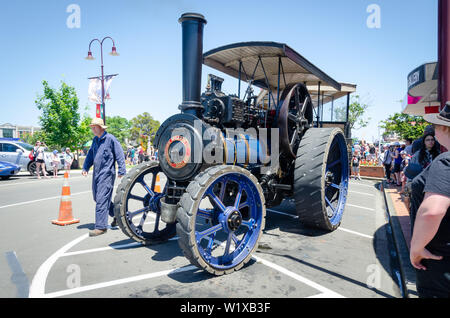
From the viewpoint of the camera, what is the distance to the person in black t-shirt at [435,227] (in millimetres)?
1477

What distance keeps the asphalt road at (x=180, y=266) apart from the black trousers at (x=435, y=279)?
39.2 inches

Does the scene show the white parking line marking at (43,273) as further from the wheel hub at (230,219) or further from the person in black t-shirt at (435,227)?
the person in black t-shirt at (435,227)

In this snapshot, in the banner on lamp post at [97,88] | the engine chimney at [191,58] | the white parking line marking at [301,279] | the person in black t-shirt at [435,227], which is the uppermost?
the banner on lamp post at [97,88]

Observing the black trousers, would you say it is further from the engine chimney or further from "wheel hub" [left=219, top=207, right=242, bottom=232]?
the engine chimney

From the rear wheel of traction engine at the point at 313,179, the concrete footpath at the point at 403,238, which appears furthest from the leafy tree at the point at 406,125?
the rear wheel of traction engine at the point at 313,179

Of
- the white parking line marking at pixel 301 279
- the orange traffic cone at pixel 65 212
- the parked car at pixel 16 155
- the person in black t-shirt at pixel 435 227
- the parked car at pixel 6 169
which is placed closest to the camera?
the person in black t-shirt at pixel 435 227

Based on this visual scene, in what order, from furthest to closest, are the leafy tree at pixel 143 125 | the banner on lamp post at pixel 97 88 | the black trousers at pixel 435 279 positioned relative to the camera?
the leafy tree at pixel 143 125
the banner on lamp post at pixel 97 88
the black trousers at pixel 435 279

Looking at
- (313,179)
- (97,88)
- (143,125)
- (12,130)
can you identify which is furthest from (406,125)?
(12,130)

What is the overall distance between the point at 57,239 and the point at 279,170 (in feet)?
10.9

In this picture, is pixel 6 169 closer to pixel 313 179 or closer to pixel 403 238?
pixel 313 179

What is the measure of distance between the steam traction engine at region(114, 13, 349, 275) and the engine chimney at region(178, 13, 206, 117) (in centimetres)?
1

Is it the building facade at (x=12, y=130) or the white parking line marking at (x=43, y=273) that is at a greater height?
the building facade at (x=12, y=130)

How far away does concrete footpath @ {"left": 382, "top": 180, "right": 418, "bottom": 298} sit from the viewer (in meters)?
2.68
